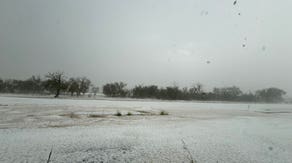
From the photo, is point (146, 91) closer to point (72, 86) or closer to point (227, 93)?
point (72, 86)

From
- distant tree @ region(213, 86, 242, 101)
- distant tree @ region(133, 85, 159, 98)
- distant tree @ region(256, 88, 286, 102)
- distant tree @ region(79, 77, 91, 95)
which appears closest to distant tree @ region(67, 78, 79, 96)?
distant tree @ region(79, 77, 91, 95)

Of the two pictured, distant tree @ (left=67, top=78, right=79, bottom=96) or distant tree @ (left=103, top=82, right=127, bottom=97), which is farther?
distant tree @ (left=103, top=82, right=127, bottom=97)

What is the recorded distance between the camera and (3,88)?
350 ft

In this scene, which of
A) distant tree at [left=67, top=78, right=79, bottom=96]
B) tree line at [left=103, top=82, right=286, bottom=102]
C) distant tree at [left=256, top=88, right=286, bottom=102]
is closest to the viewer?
distant tree at [left=67, top=78, right=79, bottom=96]

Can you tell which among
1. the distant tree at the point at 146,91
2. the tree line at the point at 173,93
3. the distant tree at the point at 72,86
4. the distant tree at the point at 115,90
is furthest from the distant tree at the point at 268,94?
the distant tree at the point at 72,86

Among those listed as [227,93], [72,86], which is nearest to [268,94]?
[227,93]

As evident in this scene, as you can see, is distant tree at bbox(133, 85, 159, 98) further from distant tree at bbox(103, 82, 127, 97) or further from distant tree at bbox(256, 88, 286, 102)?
distant tree at bbox(256, 88, 286, 102)

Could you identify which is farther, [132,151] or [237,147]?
[237,147]

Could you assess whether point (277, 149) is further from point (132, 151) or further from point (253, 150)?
point (132, 151)

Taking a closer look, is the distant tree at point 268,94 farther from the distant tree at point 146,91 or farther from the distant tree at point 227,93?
the distant tree at point 146,91

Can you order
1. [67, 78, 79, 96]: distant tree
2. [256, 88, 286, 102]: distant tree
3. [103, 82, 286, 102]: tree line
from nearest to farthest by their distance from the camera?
[67, 78, 79, 96]: distant tree → [103, 82, 286, 102]: tree line → [256, 88, 286, 102]: distant tree

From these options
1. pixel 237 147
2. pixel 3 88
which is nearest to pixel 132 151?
pixel 237 147

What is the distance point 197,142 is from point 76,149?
15.7ft

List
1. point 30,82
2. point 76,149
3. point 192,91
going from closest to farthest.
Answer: point 76,149 → point 30,82 → point 192,91
